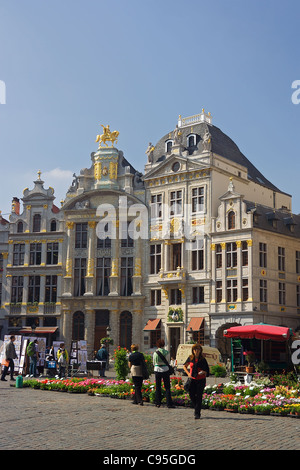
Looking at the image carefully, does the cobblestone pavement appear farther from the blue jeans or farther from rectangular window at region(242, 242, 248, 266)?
rectangular window at region(242, 242, 248, 266)

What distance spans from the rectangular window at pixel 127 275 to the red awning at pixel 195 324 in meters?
6.75

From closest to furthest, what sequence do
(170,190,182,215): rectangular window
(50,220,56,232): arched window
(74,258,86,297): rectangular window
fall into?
1. (170,190,182,215): rectangular window
2. (74,258,86,297): rectangular window
3. (50,220,56,232): arched window

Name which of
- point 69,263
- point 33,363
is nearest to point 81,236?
point 69,263

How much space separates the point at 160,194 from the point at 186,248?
553 cm

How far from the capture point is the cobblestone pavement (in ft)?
37.4

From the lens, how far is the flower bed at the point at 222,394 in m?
16.7

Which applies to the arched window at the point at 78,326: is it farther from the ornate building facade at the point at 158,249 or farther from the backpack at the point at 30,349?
the backpack at the point at 30,349

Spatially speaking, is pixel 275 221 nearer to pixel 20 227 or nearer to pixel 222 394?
pixel 20 227

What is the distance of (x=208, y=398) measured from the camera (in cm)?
1802

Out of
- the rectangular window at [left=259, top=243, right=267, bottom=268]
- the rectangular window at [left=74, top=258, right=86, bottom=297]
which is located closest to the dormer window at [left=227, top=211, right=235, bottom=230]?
the rectangular window at [left=259, top=243, right=267, bottom=268]

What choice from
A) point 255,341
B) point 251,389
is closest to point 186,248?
point 255,341

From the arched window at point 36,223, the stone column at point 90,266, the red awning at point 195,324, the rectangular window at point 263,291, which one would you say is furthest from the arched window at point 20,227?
the rectangular window at point 263,291

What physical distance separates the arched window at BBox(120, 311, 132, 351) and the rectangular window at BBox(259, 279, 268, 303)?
1152cm

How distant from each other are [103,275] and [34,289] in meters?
6.49
